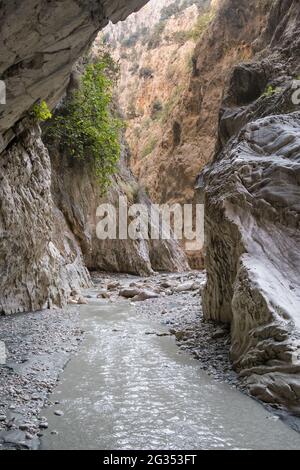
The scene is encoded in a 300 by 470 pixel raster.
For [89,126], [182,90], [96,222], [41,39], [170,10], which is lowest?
[96,222]

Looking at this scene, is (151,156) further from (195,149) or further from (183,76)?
(183,76)

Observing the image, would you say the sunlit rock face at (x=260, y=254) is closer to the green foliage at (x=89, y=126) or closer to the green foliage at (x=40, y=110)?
the green foliage at (x=40, y=110)

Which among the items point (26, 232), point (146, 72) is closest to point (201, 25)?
point (146, 72)

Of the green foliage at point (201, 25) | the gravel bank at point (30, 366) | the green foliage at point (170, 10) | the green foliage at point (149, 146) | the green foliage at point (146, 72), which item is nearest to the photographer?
the gravel bank at point (30, 366)

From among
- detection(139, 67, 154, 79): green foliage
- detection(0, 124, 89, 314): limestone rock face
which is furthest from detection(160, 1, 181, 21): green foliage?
detection(0, 124, 89, 314): limestone rock face

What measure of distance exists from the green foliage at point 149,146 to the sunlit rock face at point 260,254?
99.6 ft

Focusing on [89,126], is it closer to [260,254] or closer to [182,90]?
[260,254]

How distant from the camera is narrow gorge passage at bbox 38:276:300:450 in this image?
10.4 ft

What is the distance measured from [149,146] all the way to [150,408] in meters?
35.5

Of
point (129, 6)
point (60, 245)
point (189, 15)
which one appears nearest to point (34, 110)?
point (129, 6)

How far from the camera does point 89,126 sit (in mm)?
15227

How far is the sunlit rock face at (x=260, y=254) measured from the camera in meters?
4.03

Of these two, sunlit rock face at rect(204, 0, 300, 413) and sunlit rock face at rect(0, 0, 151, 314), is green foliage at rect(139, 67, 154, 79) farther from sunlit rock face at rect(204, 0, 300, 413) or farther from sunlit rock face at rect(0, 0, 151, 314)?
sunlit rock face at rect(204, 0, 300, 413)

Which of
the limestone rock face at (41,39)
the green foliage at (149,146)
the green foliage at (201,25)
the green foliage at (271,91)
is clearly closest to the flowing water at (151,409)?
the limestone rock face at (41,39)
